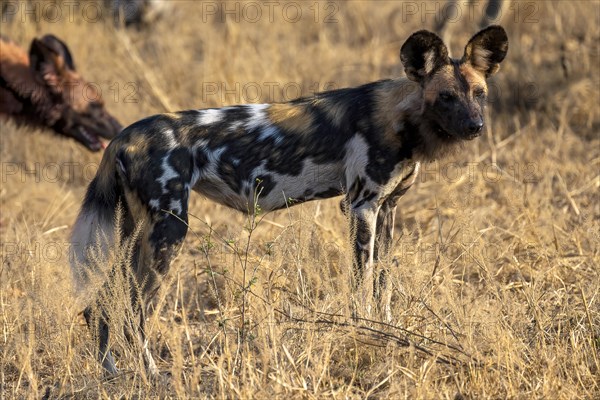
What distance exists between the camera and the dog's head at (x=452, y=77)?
4094 mm

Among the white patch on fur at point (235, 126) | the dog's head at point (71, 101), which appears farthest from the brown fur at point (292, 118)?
the dog's head at point (71, 101)

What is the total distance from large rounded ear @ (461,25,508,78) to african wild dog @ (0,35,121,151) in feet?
10.8

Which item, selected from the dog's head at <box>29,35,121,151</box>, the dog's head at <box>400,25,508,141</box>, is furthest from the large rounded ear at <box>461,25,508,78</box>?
the dog's head at <box>29,35,121,151</box>

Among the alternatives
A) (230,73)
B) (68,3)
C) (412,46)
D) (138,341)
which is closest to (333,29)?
(230,73)

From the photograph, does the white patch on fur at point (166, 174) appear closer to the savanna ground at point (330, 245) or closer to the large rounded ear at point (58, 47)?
the savanna ground at point (330, 245)

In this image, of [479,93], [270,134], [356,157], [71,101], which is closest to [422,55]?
[479,93]

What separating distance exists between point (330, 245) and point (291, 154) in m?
0.86

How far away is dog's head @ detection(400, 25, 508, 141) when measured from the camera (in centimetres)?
409

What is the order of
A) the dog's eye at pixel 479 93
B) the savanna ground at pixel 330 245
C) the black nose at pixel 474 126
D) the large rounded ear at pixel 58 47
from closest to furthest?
the savanna ground at pixel 330 245 < the black nose at pixel 474 126 < the dog's eye at pixel 479 93 < the large rounded ear at pixel 58 47

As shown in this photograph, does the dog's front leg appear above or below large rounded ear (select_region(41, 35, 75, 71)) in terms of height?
below

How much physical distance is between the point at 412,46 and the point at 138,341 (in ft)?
5.58

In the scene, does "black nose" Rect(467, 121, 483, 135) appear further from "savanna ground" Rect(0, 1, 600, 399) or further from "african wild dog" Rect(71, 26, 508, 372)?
"savanna ground" Rect(0, 1, 600, 399)

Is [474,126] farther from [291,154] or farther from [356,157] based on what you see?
[291,154]

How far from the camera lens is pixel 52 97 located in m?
6.79
